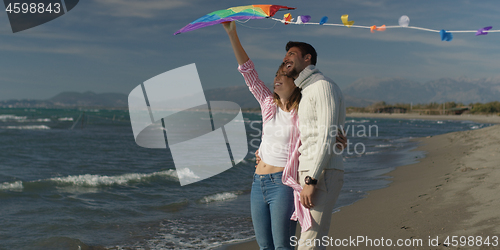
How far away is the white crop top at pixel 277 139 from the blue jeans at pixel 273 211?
0.10 meters

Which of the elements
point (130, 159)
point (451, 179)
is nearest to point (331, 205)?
point (451, 179)

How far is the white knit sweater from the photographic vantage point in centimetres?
169

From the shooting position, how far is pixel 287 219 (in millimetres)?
2033

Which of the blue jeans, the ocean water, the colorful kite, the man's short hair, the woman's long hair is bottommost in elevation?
the ocean water

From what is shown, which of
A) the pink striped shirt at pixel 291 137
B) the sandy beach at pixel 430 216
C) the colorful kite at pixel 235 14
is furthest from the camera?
the sandy beach at pixel 430 216

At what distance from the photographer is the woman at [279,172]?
2.01m

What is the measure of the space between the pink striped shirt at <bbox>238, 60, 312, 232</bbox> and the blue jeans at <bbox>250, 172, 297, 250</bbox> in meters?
0.06

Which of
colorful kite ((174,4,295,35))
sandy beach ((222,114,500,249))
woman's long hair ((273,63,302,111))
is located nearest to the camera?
woman's long hair ((273,63,302,111))

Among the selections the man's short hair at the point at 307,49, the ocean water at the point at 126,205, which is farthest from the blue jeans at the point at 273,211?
the ocean water at the point at 126,205

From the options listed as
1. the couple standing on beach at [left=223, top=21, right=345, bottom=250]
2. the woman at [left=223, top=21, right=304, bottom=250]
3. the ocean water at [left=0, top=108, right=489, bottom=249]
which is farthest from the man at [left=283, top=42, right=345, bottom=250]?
the ocean water at [left=0, top=108, right=489, bottom=249]

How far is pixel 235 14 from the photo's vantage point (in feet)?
7.34

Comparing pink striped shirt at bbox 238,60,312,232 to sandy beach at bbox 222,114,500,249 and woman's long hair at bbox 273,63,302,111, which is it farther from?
sandy beach at bbox 222,114,500,249

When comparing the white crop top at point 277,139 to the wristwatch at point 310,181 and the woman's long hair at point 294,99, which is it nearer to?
the woman's long hair at point 294,99

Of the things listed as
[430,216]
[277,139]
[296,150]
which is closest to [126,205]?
[430,216]
